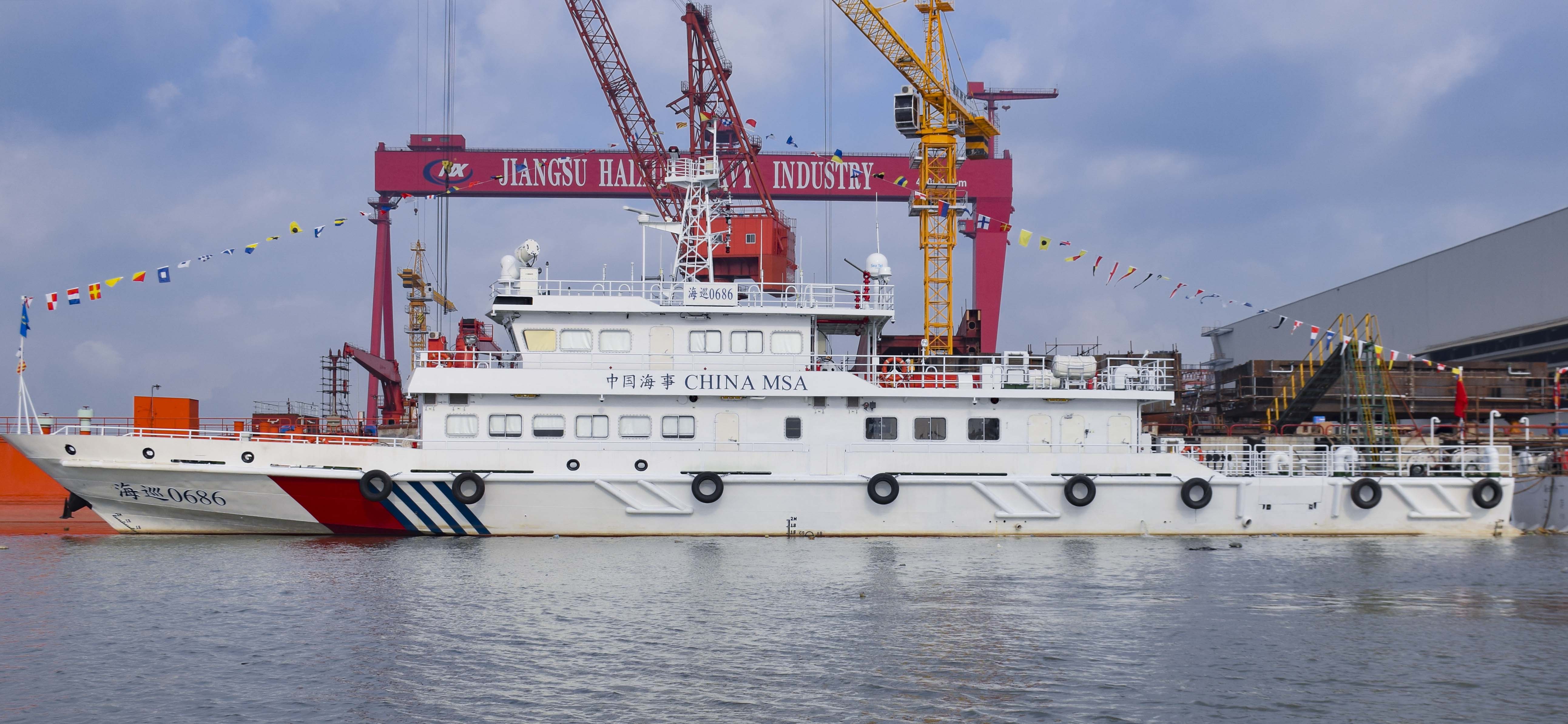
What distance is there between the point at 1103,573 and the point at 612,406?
30.0 ft

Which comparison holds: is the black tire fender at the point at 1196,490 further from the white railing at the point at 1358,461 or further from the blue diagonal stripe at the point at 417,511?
the blue diagonal stripe at the point at 417,511

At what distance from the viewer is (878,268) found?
864 inches

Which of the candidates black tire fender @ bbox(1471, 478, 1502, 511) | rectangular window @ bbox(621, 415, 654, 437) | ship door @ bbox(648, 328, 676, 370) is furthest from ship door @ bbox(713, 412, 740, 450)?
black tire fender @ bbox(1471, 478, 1502, 511)

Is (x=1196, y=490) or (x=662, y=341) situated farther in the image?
(x=662, y=341)

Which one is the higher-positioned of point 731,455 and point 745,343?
point 745,343

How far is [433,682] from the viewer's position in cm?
1088

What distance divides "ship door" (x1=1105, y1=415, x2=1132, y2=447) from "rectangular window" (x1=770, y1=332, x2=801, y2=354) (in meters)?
6.13

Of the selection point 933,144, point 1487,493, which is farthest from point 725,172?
point 1487,493

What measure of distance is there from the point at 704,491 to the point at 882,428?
11.9ft

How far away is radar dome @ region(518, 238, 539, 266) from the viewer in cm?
2103

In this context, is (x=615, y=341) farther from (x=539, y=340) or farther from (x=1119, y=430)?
(x=1119, y=430)

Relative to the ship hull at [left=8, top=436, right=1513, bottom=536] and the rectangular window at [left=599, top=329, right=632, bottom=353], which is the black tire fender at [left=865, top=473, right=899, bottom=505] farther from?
the rectangular window at [left=599, top=329, right=632, bottom=353]

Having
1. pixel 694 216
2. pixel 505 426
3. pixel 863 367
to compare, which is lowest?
pixel 505 426

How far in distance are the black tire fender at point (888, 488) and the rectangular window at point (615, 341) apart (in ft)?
16.8
